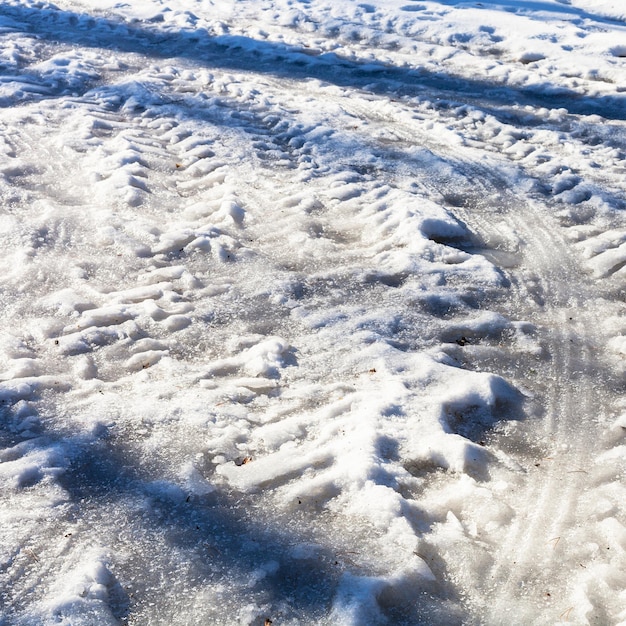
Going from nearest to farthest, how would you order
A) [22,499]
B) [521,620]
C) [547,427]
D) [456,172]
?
[521,620] < [22,499] < [547,427] < [456,172]

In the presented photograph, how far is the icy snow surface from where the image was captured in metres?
2.28

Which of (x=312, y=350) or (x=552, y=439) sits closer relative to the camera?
(x=552, y=439)

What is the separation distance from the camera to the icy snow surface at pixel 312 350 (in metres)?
2.28

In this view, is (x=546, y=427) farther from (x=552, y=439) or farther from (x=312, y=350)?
(x=312, y=350)

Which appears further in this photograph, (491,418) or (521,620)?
(491,418)

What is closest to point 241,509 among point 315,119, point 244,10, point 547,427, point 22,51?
point 547,427

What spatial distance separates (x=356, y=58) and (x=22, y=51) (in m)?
3.78

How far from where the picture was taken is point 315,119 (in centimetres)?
597

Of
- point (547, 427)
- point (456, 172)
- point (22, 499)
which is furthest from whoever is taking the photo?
point (456, 172)

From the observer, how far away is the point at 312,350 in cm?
338

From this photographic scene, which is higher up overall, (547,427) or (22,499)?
(547,427)

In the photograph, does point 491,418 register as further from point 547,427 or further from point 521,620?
point 521,620

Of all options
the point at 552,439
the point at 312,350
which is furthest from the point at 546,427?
the point at 312,350

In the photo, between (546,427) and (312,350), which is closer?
(546,427)
